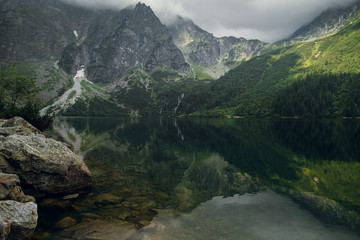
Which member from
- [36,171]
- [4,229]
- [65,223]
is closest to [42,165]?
[36,171]

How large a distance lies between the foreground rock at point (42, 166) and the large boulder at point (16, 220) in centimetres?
664

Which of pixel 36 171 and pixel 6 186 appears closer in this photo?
pixel 6 186

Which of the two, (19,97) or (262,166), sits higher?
(19,97)

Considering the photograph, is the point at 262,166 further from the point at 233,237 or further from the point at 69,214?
the point at 69,214

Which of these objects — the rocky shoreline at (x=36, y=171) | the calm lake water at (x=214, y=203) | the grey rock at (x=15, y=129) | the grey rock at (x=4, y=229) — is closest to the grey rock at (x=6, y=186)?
the rocky shoreline at (x=36, y=171)

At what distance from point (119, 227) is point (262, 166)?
23512 millimetres

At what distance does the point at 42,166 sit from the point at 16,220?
780 cm

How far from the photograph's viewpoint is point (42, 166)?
59.4ft

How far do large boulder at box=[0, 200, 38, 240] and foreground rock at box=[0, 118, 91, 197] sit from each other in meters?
6.64

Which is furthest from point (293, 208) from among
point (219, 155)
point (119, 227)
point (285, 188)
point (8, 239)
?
point (219, 155)

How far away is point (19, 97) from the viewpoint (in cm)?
6406

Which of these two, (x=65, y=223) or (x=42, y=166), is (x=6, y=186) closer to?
(x=65, y=223)

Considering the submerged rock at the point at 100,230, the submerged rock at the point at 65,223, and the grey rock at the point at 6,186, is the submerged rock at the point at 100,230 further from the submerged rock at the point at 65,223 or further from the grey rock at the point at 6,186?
the grey rock at the point at 6,186

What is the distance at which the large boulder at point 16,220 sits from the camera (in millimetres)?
10547
